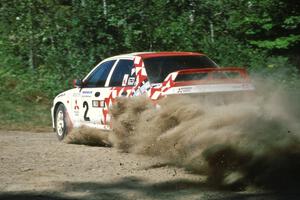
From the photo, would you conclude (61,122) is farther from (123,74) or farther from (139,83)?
(139,83)

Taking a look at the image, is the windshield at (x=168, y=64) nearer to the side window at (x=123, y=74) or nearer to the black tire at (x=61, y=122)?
the side window at (x=123, y=74)

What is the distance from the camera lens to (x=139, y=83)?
36.0 feet

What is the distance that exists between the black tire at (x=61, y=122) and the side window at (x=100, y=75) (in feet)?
3.10

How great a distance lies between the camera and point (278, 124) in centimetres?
822

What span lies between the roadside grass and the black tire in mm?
2525

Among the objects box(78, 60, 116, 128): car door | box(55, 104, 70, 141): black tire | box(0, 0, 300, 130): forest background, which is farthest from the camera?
box(0, 0, 300, 130): forest background

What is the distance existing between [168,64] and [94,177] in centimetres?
311

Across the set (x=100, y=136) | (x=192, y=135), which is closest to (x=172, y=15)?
(x=100, y=136)

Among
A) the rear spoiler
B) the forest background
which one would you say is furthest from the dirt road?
the forest background

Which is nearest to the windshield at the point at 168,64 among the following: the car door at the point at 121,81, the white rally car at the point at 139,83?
the white rally car at the point at 139,83

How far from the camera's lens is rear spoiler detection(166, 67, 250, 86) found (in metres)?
10.2

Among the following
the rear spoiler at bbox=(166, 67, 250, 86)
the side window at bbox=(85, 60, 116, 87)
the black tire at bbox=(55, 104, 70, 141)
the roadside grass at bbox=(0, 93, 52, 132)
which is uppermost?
the rear spoiler at bbox=(166, 67, 250, 86)

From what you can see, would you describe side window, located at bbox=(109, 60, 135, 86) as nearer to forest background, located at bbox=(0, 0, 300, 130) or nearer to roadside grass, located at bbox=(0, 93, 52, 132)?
roadside grass, located at bbox=(0, 93, 52, 132)

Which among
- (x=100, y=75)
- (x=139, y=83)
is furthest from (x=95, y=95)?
(x=139, y=83)
